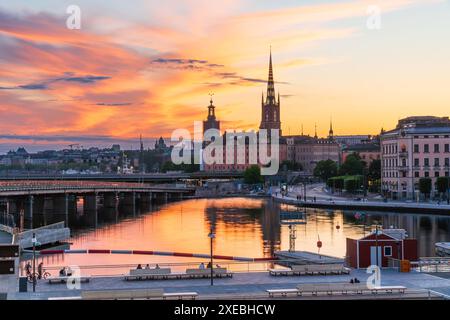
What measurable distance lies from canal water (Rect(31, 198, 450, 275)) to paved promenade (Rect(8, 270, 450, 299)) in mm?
6140

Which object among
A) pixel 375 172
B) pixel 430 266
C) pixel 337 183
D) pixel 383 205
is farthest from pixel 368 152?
pixel 430 266

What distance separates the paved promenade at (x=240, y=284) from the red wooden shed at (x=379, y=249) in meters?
0.94

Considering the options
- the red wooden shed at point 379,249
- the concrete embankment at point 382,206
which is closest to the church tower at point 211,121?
the concrete embankment at point 382,206

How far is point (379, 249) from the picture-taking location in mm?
Result: 17094

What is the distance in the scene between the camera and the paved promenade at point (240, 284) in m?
12.2

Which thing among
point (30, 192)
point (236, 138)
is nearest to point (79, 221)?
point (30, 192)

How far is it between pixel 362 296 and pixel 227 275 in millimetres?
4055

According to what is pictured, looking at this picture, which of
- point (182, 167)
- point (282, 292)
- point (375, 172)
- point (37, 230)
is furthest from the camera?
point (182, 167)

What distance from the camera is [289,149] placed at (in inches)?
5010

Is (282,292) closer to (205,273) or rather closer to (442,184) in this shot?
(205,273)

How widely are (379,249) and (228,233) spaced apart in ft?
63.0

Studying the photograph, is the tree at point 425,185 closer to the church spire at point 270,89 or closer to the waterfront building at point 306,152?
the waterfront building at point 306,152

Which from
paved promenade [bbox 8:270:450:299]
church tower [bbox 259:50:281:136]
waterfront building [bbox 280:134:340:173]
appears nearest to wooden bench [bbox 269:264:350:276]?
paved promenade [bbox 8:270:450:299]
